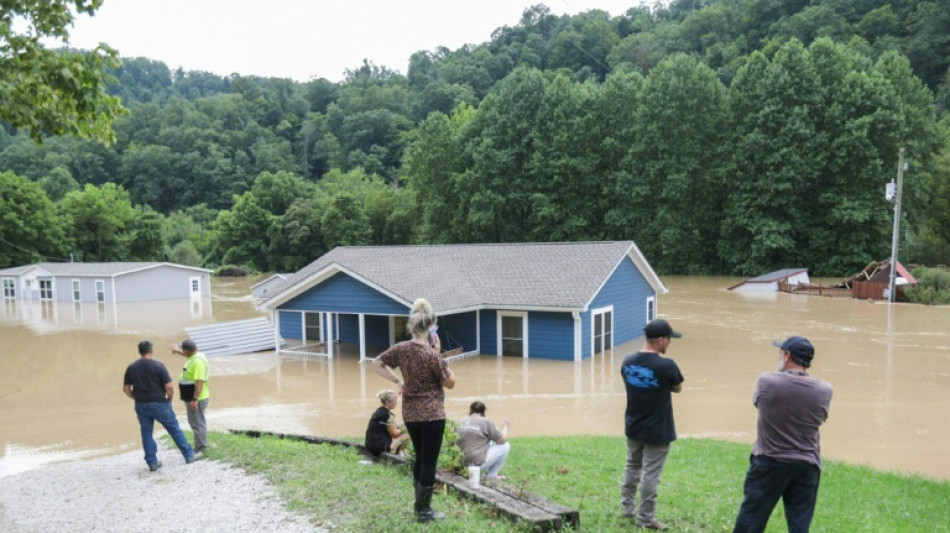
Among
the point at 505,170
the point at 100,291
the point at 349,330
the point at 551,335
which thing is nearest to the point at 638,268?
the point at 551,335

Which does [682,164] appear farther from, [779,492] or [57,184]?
[57,184]

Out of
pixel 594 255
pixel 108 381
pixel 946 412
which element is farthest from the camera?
pixel 594 255

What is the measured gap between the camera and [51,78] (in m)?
6.73

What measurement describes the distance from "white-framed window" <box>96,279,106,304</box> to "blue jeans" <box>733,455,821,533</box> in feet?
149

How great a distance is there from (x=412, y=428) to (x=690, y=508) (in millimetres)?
2929

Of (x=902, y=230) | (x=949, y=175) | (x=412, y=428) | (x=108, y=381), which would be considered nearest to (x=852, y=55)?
(x=949, y=175)

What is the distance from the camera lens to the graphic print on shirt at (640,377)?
18.0 ft

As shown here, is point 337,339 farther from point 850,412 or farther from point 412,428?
point 412,428

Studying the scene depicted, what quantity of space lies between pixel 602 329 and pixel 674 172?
32605mm

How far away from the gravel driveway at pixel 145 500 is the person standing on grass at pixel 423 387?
121 centimetres

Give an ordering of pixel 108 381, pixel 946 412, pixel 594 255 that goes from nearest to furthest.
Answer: pixel 946 412, pixel 108 381, pixel 594 255

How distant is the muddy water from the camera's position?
12617mm

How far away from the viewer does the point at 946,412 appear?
13766mm

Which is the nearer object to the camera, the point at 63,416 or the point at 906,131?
the point at 63,416
